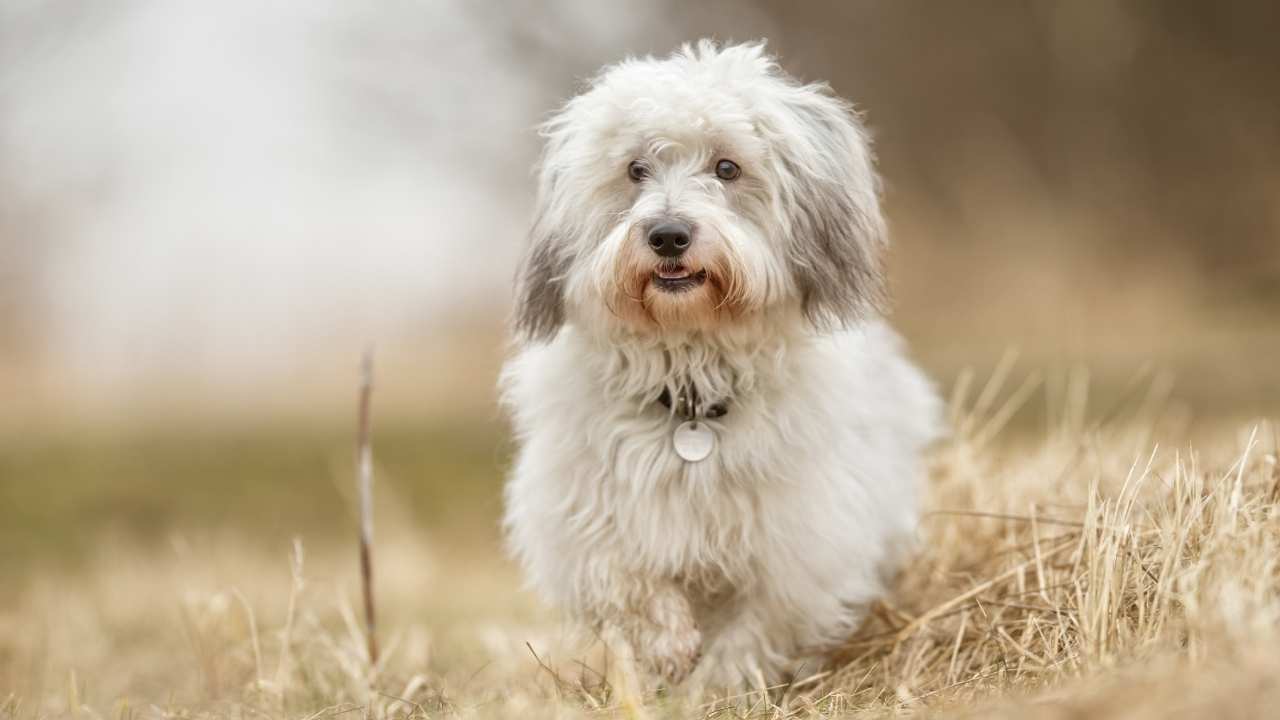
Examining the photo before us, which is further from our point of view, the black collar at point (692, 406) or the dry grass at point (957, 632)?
the black collar at point (692, 406)

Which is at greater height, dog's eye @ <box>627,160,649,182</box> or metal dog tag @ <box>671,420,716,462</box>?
dog's eye @ <box>627,160,649,182</box>

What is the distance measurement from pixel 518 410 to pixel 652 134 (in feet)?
3.02

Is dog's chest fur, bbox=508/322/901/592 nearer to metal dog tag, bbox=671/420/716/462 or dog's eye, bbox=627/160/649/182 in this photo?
metal dog tag, bbox=671/420/716/462

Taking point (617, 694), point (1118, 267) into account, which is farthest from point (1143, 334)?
point (617, 694)

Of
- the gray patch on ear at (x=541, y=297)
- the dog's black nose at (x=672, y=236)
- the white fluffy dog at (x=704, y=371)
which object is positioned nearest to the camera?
the dog's black nose at (x=672, y=236)

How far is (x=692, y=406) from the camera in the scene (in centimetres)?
361

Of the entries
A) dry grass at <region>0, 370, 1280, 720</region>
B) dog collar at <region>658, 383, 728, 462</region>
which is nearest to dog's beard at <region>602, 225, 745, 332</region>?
dog collar at <region>658, 383, 728, 462</region>

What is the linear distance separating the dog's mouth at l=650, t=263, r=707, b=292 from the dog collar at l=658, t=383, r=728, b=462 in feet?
1.14

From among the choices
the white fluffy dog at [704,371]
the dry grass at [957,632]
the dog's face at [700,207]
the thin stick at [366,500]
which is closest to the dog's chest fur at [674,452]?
the white fluffy dog at [704,371]

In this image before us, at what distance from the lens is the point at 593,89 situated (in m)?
3.78

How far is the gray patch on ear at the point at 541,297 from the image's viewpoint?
146 inches

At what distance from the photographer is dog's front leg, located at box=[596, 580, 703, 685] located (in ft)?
11.5

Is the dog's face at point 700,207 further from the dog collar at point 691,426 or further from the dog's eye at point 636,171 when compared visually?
the dog collar at point 691,426

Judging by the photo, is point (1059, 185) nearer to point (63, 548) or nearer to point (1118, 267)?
point (1118, 267)
